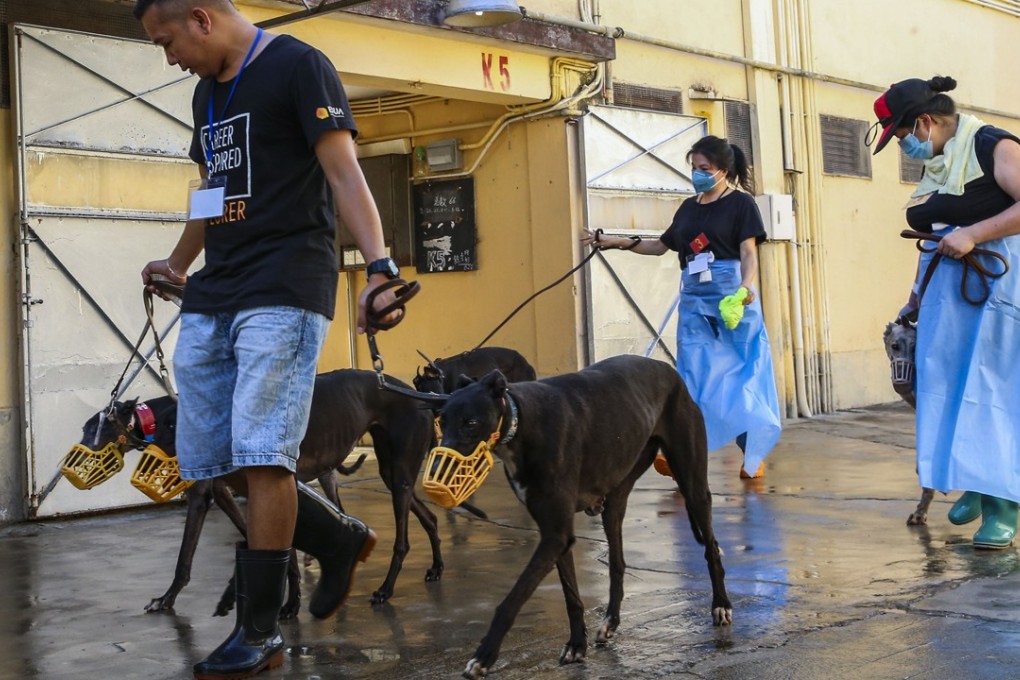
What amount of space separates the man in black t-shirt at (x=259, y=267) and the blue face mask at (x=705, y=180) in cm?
424

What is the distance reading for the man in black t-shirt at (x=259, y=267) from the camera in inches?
145

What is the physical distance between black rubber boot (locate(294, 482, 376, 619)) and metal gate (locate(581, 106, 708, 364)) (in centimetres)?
724

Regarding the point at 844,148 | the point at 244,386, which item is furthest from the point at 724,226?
the point at 844,148

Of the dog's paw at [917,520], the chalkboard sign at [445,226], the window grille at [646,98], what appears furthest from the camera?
the chalkboard sign at [445,226]

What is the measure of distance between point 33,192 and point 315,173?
14.5 ft

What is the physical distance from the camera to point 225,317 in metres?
3.78

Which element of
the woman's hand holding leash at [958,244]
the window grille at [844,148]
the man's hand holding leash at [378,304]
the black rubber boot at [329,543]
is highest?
the window grille at [844,148]

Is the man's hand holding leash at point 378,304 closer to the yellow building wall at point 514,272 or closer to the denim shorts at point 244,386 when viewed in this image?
the denim shorts at point 244,386

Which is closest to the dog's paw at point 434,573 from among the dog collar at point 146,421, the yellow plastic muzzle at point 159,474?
the yellow plastic muzzle at point 159,474

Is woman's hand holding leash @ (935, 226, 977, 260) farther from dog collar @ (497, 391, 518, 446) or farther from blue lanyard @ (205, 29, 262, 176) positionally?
blue lanyard @ (205, 29, 262, 176)

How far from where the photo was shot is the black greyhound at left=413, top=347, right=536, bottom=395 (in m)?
7.20

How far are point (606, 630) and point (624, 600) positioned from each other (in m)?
0.62

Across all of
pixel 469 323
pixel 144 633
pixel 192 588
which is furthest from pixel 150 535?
pixel 469 323

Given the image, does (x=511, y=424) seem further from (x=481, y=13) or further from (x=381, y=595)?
(x=481, y=13)
